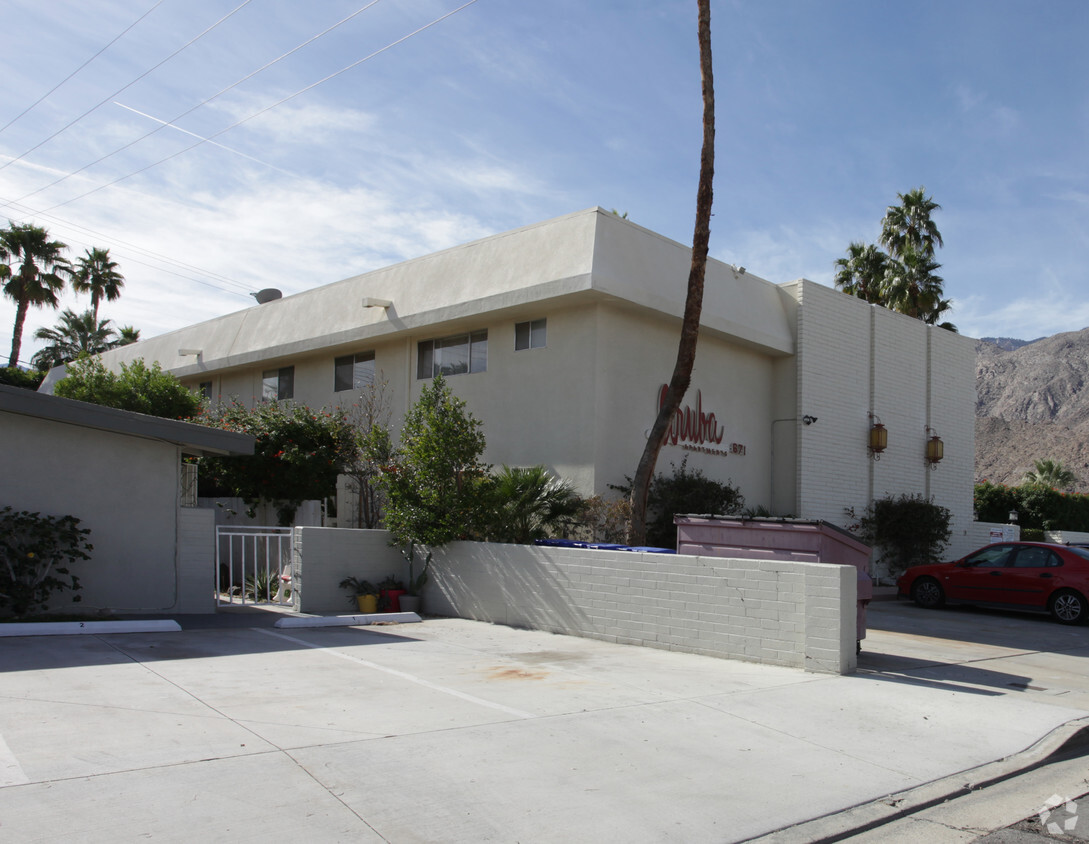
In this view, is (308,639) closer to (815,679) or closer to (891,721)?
(815,679)

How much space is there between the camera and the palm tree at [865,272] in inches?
1243

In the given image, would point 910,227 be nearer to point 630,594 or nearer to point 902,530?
point 902,530

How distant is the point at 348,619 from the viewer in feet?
43.7

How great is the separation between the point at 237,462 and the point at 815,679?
1355 cm

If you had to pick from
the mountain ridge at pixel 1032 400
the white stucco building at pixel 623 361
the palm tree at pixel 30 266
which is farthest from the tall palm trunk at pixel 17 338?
the mountain ridge at pixel 1032 400

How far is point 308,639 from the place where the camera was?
1155cm

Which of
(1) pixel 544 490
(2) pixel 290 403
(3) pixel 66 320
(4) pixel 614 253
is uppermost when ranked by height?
(3) pixel 66 320

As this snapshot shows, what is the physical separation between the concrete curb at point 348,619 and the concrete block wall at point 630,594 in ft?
3.02

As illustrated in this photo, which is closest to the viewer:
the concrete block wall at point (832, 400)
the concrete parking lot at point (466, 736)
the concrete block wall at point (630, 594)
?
the concrete parking lot at point (466, 736)

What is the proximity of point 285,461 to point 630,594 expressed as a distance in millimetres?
9665

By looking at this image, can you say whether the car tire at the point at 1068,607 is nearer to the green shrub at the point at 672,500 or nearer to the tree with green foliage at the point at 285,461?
the green shrub at the point at 672,500

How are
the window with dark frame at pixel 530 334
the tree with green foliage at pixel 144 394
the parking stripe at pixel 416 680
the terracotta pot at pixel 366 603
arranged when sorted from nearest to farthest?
the parking stripe at pixel 416 680, the terracotta pot at pixel 366 603, the window with dark frame at pixel 530 334, the tree with green foliage at pixel 144 394

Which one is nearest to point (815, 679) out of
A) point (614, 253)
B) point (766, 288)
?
point (614, 253)

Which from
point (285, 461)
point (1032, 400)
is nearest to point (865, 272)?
point (285, 461)
